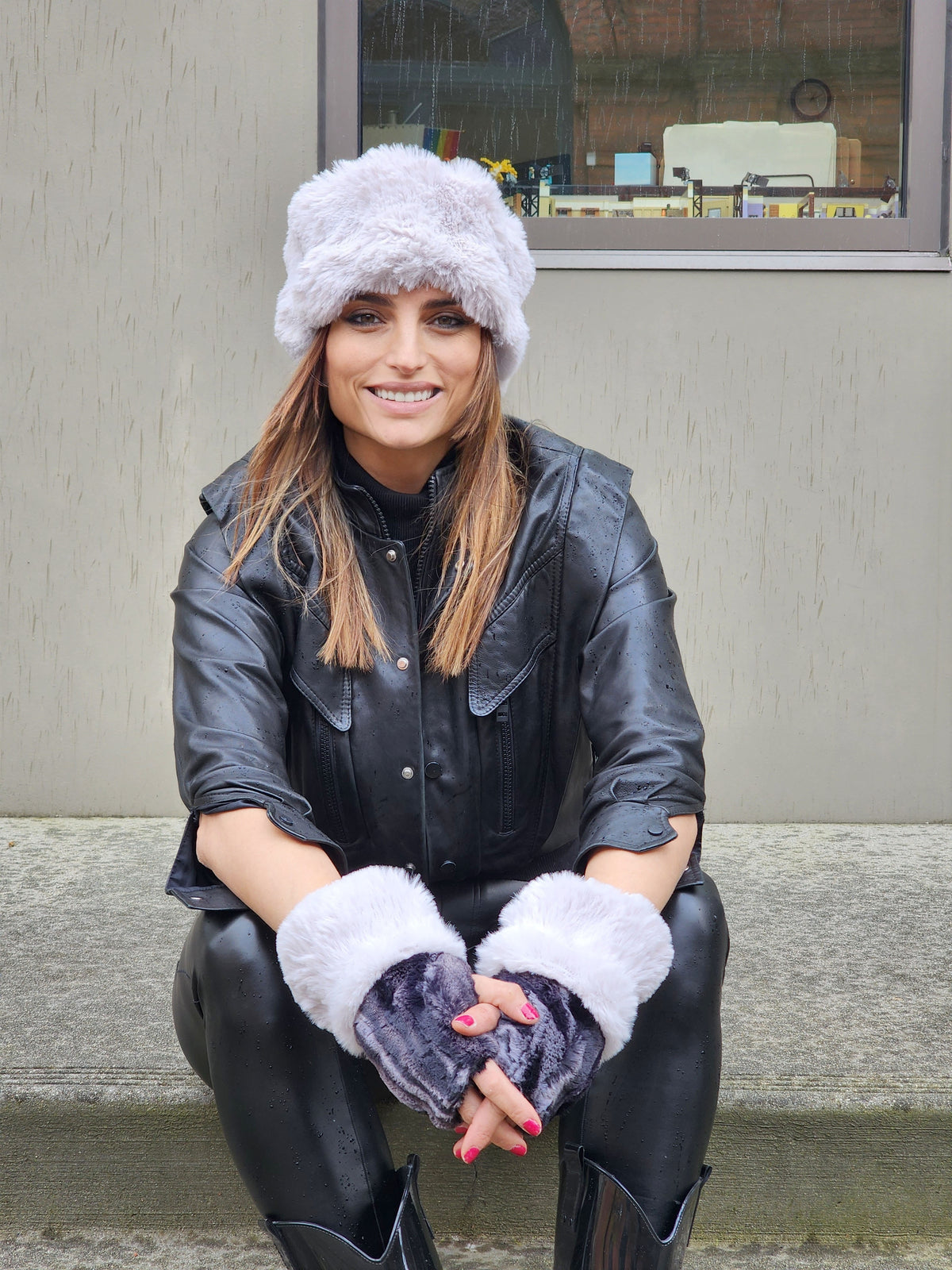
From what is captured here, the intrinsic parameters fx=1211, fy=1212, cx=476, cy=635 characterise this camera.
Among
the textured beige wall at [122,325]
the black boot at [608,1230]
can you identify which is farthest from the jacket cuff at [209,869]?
the textured beige wall at [122,325]

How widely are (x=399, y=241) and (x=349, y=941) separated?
907 mm

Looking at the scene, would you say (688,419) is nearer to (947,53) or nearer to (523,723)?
(947,53)

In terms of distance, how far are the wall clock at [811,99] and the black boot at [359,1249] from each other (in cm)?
291

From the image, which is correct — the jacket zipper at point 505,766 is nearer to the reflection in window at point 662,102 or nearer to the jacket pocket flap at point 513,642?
the jacket pocket flap at point 513,642

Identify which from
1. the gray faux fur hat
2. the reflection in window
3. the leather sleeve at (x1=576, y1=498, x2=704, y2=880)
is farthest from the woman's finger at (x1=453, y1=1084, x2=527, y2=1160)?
the reflection in window

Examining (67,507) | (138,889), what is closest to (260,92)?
(67,507)

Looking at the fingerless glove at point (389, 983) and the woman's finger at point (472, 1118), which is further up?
the fingerless glove at point (389, 983)

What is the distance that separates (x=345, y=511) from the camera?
1762 millimetres

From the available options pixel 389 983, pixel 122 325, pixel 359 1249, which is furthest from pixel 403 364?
pixel 122 325

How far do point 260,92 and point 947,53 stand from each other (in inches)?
70.3

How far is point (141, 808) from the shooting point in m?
3.32

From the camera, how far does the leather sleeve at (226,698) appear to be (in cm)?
146

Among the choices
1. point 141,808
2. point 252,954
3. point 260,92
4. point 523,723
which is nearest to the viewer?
point 252,954

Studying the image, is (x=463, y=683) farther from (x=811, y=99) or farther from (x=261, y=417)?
(x=811, y=99)
